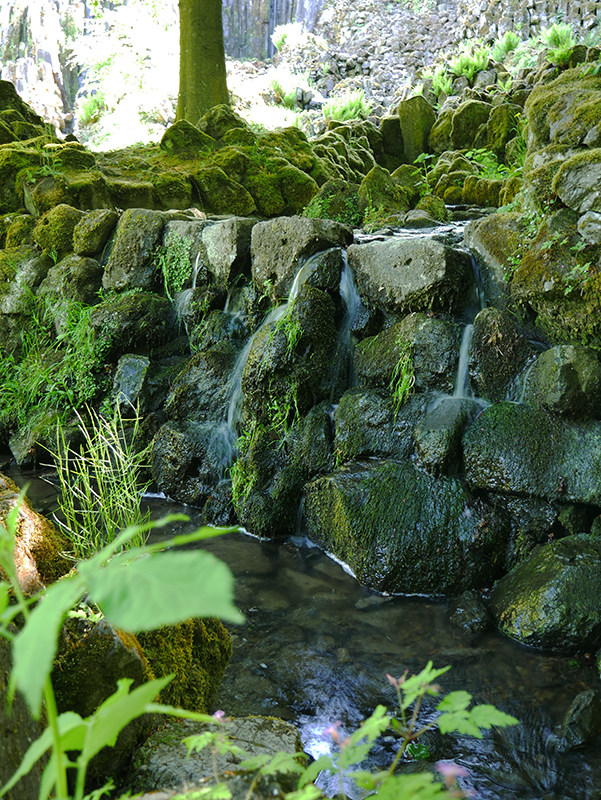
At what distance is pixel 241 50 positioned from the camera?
26.9 m

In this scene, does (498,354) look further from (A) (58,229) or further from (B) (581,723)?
(A) (58,229)

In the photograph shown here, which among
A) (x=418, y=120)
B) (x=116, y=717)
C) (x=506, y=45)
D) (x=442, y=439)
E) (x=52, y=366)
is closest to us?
(x=116, y=717)

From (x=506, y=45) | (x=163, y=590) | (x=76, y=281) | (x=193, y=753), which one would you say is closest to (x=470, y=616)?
(x=193, y=753)

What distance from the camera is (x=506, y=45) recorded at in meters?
15.9

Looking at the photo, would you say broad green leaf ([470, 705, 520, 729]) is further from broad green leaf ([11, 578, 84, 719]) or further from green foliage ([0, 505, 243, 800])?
broad green leaf ([11, 578, 84, 719])

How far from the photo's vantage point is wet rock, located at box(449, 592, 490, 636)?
367 cm

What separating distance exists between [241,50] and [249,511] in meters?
28.0

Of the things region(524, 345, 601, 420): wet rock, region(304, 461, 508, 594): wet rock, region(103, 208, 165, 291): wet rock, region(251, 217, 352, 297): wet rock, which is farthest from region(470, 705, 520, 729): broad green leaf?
region(103, 208, 165, 291): wet rock

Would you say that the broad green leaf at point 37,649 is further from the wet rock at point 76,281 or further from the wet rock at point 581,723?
the wet rock at point 76,281

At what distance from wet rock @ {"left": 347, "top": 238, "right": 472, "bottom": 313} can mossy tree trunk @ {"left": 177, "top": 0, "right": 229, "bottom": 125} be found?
729cm

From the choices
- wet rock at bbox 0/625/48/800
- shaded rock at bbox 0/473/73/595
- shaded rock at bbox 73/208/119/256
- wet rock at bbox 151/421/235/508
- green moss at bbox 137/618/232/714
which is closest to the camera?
wet rock at bbox 0/625/48/800

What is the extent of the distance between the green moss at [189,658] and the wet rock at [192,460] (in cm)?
288

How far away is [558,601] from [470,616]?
21.6 inches

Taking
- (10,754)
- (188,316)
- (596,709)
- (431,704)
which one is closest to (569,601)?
(596,709)
